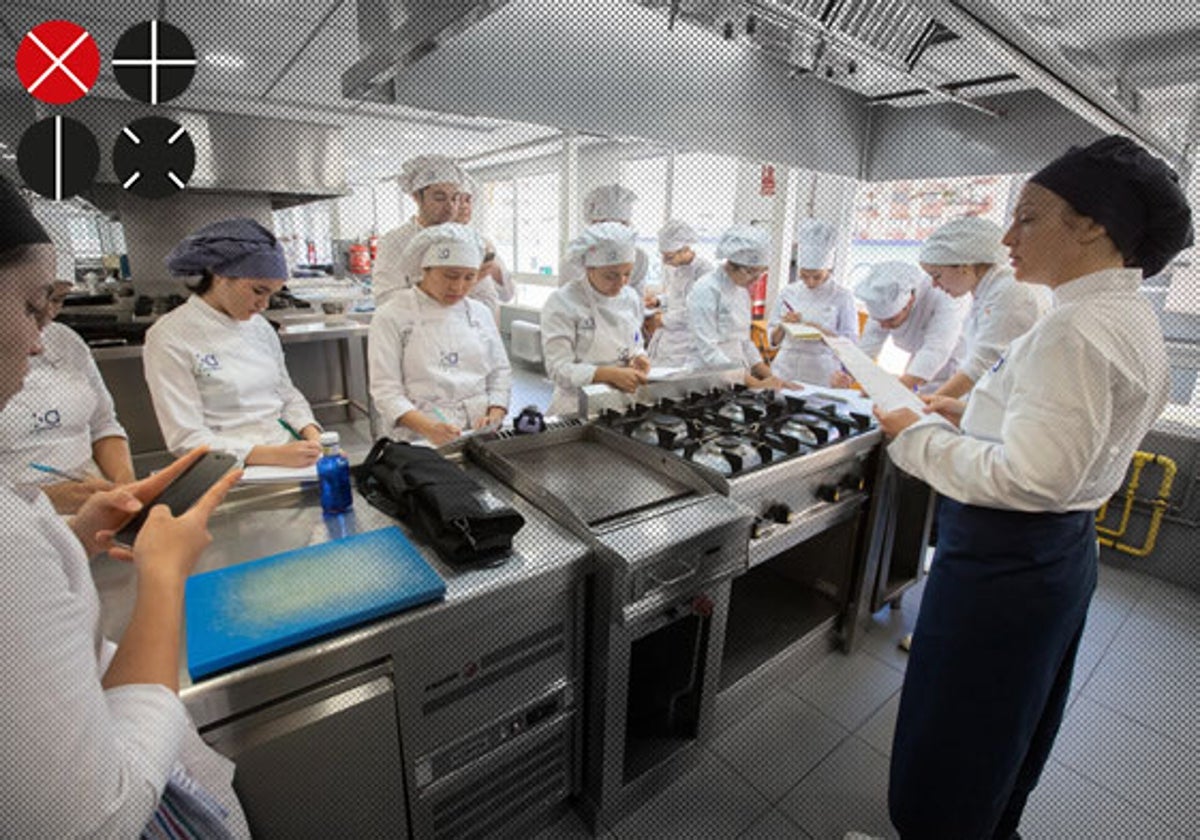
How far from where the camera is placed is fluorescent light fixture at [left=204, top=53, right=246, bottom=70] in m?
2.97

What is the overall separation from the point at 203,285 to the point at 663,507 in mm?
1280

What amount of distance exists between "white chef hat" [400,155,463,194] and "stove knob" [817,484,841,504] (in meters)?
1.91

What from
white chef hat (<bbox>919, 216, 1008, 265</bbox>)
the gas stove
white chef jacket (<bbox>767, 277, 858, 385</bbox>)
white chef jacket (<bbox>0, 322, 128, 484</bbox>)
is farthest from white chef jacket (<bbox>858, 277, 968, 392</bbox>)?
white chef jacket (<bbox>0, 322, 128, 484</bbox>)

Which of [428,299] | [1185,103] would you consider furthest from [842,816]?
[1185,103]

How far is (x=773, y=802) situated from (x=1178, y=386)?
275 centimetres

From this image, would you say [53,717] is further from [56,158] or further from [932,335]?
[932,335]

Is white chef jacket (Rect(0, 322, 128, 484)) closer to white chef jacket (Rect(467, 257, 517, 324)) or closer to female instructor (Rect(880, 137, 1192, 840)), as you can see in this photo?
white chef jacket (Rect(467, 257, 517, 324))

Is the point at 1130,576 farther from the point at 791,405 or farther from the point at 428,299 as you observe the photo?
the point at 428,299

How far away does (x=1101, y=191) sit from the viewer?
2.97ft

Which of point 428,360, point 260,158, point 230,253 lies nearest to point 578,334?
point 428,360

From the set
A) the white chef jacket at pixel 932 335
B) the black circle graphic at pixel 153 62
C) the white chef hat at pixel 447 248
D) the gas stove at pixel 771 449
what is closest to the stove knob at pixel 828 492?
the gas stove at pixel 771 449

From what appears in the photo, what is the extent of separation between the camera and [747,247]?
2387 millimetres

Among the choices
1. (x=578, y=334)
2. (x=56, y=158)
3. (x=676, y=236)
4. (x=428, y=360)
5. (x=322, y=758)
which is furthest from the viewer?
(x=676, y=236)

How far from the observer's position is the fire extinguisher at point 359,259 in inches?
290
